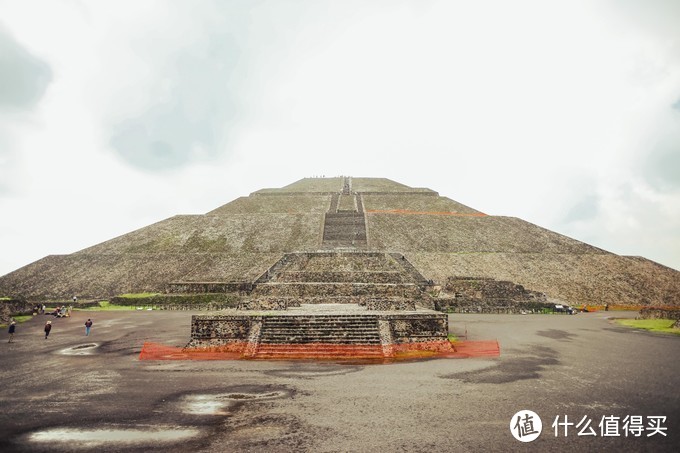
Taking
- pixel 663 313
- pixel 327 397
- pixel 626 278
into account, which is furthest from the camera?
pixel 626 278

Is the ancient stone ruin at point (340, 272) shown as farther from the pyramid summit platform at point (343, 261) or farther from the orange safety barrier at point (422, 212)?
the orange safety barrier at point (422, 212)

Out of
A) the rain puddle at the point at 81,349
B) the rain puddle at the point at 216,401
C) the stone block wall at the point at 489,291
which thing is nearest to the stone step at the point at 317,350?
the rain puddle at the point at 216,401

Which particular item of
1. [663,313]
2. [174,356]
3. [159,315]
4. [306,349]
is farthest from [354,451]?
[663,313]

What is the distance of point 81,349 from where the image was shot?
1393 cm

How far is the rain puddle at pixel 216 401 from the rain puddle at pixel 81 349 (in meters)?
7.71

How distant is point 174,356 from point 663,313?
26.5 meters

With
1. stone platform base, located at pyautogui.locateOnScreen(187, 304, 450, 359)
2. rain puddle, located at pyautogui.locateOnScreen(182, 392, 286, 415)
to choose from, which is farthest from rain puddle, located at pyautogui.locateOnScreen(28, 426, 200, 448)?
stone platform base, located at pyautogui.locateOnScreen(187, 304, 450, 359)

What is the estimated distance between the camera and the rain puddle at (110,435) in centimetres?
621

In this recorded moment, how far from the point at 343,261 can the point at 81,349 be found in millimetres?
16611

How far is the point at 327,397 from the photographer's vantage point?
8281 mm

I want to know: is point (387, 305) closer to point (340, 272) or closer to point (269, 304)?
point (269, 304)

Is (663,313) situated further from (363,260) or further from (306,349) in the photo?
(306,349)

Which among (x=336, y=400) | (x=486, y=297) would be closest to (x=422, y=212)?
(x=486, y=297)

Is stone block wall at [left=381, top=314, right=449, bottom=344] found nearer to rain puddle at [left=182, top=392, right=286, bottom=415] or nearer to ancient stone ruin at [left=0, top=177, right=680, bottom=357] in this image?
ancient stone ruin at [left=0, top=177, right=680, bottom=357]
